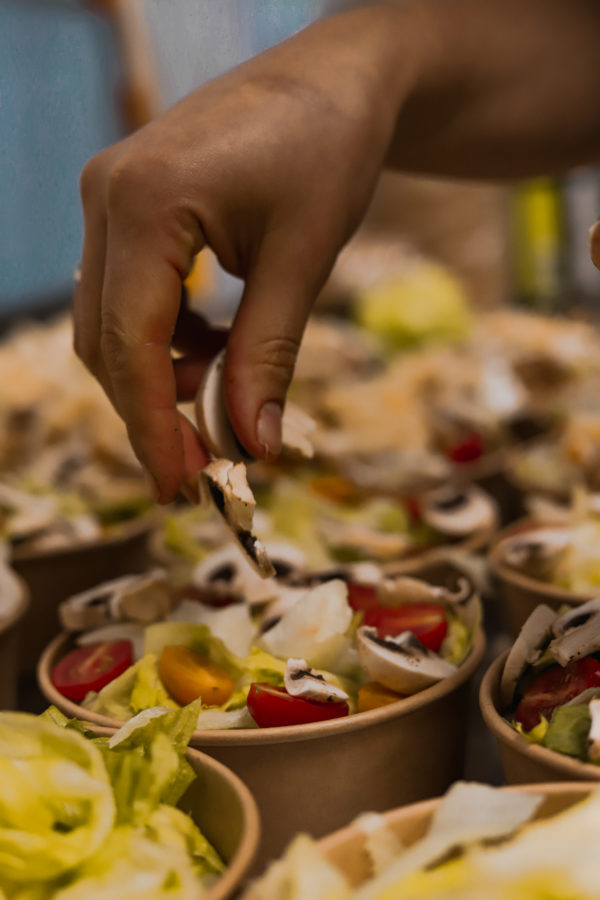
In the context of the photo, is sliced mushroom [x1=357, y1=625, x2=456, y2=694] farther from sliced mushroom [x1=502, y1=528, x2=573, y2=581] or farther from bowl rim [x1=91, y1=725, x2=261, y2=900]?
sliced mushroom [x1=502, y1=528, x2=573, y2=581]

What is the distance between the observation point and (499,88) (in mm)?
1623

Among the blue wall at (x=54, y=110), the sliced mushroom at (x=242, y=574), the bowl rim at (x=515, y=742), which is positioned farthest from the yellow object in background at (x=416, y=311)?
the bowl rim at (x=515, y=742)

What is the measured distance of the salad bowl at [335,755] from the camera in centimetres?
96

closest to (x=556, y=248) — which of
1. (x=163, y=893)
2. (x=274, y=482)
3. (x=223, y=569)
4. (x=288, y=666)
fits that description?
(x=274, y=482)

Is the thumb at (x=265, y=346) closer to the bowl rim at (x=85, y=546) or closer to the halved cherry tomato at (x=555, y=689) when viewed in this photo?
the halved cherry tomato at (x=555, y=689)

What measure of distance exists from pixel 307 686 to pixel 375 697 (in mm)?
88

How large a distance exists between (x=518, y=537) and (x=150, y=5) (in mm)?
3380

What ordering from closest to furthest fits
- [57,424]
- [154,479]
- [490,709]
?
[490,709]
[154,479]
[57,424]

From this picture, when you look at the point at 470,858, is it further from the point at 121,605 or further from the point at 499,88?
the point at 499,88

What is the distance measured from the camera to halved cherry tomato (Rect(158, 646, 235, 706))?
3.49 ft

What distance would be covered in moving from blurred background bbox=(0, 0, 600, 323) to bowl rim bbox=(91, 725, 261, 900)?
2585 mm

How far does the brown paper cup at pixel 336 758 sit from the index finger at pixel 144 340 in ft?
0.97

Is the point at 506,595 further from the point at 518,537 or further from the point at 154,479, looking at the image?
the point at 154,479

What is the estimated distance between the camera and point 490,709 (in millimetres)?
909
